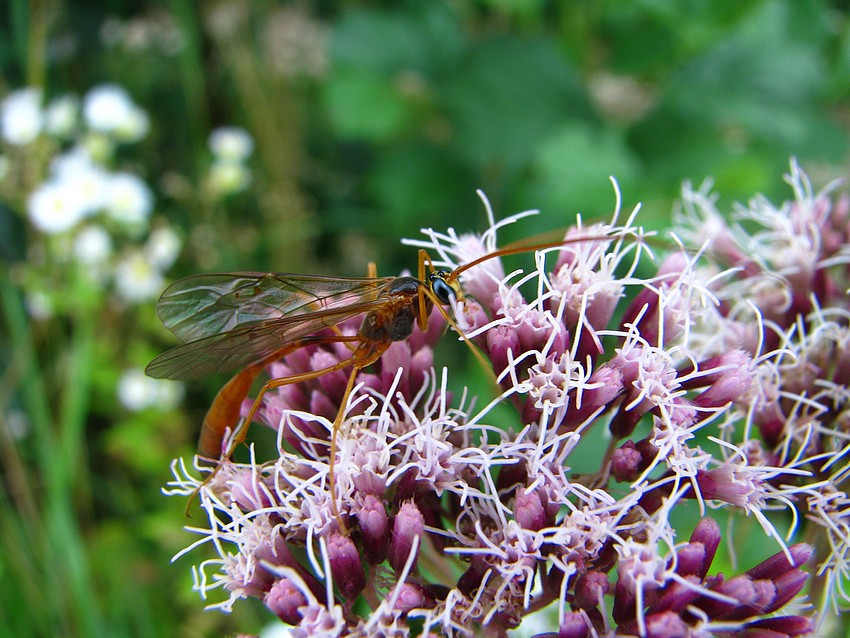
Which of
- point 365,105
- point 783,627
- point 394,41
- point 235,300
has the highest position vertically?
point 394,41

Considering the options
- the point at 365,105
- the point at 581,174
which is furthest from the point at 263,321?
the point at 365,105

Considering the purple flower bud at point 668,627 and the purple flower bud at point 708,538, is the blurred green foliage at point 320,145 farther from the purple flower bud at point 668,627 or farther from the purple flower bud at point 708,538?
the purple flower bud at point 668,627

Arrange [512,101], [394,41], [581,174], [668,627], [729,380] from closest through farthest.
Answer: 1. [668,627]
2. [729,380]
3. [581,174]
4. [512,101]
5. [394,41]

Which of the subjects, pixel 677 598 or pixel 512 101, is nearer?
pixel 677 598

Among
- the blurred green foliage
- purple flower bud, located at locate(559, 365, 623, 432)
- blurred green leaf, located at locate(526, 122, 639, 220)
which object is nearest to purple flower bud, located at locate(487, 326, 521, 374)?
purple flower bud, located at locate(559, 365, 623, 432)

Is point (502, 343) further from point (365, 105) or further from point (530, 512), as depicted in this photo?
point (365, 105)

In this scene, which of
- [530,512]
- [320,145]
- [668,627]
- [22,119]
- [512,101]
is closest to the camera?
[668,627]

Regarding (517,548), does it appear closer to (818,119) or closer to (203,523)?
(203,523)
